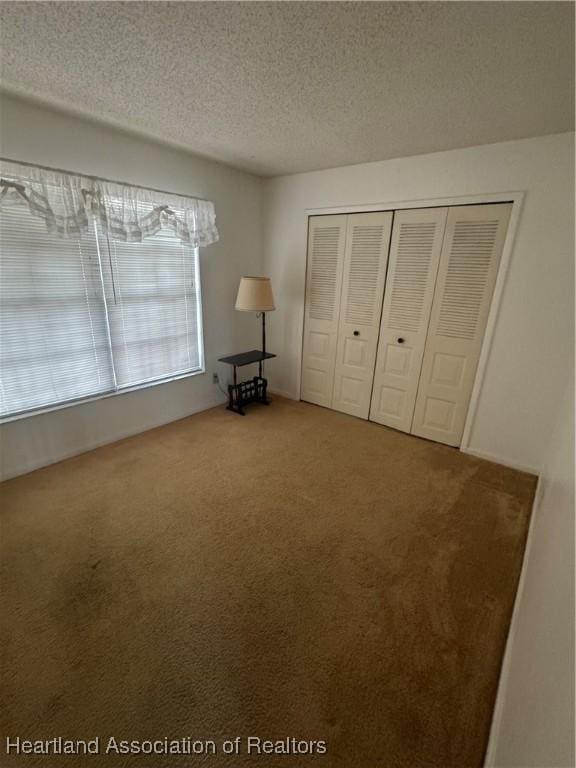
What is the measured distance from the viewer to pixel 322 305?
11.4ft

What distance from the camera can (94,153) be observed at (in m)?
2.28

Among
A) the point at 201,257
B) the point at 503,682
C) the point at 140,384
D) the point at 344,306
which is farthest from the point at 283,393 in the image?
the point at 503,682

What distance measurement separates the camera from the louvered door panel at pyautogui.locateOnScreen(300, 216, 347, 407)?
10.6 ft

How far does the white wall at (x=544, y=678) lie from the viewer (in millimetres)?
593

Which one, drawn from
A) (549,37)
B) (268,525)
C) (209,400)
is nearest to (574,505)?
(268,525)

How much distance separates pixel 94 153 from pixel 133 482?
7.66 feet

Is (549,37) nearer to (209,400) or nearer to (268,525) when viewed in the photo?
(268,525)

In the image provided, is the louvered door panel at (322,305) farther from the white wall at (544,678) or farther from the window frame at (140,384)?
the white wall at (544,678)

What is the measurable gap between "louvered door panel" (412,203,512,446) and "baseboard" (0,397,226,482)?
2.25m

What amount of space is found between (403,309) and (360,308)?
1.40 ft

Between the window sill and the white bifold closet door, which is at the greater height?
the white bifold closet door

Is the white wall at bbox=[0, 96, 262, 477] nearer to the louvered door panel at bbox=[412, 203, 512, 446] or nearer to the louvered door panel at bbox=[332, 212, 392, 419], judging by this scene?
the louvered door panel at bbox=[332, 212, 392, 419]

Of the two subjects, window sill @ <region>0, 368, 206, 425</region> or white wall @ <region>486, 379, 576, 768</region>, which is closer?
white wall @ <region>486, 379, 576, 768</region>

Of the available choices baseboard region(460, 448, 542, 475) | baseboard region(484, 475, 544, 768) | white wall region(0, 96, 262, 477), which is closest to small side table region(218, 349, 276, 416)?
white wall region(0, 96, 262, 477)
